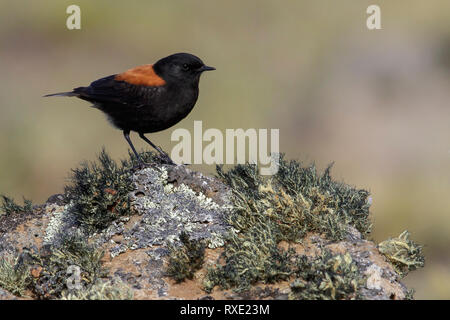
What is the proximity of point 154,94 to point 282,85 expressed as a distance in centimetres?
830

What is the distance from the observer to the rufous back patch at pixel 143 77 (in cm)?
779

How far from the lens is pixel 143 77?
310 inches

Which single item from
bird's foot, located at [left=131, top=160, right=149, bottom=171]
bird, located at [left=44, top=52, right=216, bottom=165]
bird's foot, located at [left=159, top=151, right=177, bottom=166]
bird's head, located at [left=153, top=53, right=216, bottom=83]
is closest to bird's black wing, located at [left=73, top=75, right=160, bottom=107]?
bird, located at [left=44, top=52, right=216, bottom=165]

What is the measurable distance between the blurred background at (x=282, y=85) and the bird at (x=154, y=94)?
14.2 ft

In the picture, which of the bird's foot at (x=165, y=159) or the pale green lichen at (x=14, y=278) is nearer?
the pale green lichen at (x=14, y=278)

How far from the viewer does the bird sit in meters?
7.73

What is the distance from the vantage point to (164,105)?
25.3 ft

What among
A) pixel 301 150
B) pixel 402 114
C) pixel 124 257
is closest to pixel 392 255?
pixel 124 257

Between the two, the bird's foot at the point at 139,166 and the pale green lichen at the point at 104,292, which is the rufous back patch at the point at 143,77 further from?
the pale green lichen at the point at 104,292

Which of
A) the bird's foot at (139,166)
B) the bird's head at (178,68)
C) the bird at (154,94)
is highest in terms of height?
the bird's head at (178,68)

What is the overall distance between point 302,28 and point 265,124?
12.6 feet

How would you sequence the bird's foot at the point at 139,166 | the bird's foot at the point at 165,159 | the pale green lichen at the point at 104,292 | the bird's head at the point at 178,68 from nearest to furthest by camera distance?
the pale green lichen at the point at 104,292 → the bird's foot at the point at 139,166 → the bird's foot at the point at 165,159 → the bird's head at the point at 178,68

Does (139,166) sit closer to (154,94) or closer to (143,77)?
(154,94)

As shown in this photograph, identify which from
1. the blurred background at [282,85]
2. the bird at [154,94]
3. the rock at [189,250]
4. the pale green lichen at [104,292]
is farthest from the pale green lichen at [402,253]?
the blurred background at [282,85]
